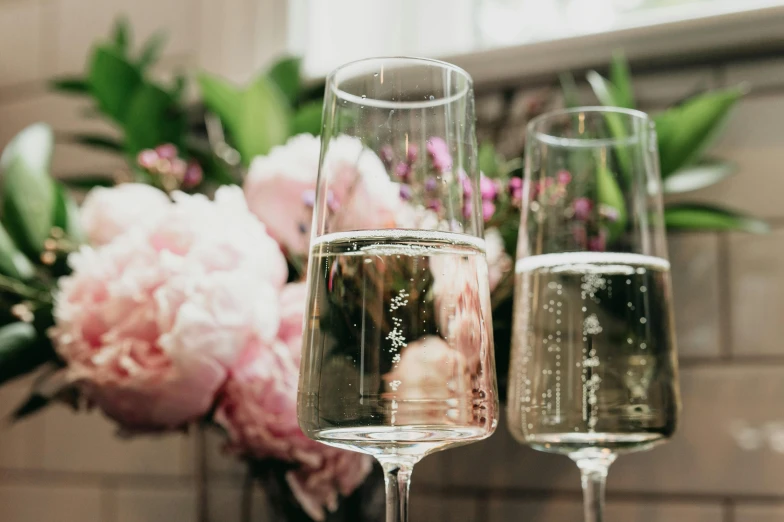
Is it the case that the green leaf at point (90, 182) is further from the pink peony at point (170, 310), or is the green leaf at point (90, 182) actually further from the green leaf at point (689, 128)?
the green leaf at point (689, 128)

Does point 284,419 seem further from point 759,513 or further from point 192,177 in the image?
point 759,513

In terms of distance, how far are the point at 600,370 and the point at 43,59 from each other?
1079 millimetres

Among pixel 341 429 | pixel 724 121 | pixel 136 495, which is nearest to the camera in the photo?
pixel 341 429

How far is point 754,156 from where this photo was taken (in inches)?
34.4

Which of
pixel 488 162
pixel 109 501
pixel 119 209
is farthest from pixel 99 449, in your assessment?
pixel 488 162

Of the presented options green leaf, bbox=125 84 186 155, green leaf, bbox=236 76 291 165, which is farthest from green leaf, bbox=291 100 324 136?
green leaf, bbox=125 84 186 155

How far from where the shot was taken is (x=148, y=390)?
1.93 ft

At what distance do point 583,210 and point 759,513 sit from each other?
412mm

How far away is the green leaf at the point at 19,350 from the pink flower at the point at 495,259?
37 centimetres

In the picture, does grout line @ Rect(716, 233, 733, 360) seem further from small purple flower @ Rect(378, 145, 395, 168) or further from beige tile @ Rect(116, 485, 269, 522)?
beige tile @ Rect(116, 485, 269, 522)

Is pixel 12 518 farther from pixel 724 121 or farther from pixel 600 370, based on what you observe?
pixel 724 121

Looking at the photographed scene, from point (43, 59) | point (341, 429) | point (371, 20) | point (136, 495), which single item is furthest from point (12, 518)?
point (341, 429)

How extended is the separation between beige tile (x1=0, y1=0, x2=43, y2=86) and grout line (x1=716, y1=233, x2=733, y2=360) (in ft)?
3.40

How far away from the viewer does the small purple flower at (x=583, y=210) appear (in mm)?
632
